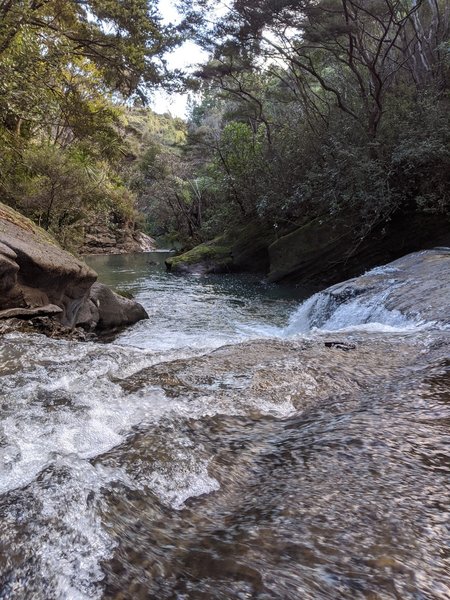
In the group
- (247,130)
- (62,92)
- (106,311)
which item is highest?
(247,130)

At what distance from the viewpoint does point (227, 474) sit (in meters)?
2.29

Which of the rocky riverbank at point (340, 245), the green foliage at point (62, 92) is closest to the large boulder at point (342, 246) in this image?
the rocky riverbank at point (340, 245)

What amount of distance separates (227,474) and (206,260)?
17.2 meters

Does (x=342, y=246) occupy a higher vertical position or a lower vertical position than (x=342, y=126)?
lower

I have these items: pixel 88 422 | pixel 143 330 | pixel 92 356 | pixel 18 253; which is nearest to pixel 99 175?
pixel 143 330

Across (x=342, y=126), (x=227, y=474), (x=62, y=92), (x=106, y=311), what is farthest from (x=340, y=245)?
(x=227, y=474)

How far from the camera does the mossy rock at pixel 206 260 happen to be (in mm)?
18719

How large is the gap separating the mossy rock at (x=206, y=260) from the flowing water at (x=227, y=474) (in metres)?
14.4

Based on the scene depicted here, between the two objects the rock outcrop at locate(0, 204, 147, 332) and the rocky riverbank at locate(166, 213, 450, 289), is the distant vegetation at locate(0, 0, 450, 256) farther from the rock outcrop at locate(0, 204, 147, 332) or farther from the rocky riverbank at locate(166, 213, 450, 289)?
the rock outcrop at locate(0, 204, 147, 332)

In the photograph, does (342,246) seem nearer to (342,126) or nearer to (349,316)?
(342,126)

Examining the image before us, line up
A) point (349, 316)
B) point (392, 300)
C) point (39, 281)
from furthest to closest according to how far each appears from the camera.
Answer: point (349, 316) → point (392, 300) → point (39, 281)

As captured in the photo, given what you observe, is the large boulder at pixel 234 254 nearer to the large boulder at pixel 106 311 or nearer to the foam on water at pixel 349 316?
the foam on water at pixel 349 316

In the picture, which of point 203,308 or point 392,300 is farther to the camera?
point 203,308

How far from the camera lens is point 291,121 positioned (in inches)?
752
